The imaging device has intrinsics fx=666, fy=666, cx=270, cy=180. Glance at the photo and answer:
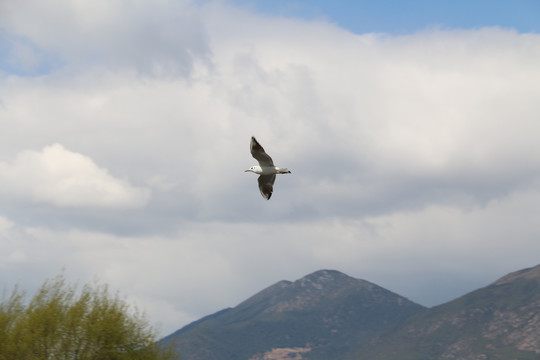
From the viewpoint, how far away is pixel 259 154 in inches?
1702

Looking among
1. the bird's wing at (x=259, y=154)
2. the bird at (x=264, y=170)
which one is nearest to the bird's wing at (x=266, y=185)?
the bird at (x=264, y=170)

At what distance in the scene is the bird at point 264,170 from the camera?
1687 inches

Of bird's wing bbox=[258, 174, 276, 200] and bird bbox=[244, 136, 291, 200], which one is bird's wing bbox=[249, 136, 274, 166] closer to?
bird bbox=[244, 136, 291, 200]

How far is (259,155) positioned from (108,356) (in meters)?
19.0

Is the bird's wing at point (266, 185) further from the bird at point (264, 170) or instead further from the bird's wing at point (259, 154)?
the bird's wing at point (259, 154)

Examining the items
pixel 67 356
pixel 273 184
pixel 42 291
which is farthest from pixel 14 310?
pixel 273 184

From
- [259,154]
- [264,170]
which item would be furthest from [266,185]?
[259,154]

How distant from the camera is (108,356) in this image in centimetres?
4862

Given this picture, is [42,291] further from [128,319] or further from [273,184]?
[273,184]

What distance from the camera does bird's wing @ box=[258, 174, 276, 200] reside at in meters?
46.2

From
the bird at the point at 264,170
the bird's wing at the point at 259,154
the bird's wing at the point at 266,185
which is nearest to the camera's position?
the bird's wing at the point at 259,154

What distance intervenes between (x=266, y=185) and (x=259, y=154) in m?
3.99

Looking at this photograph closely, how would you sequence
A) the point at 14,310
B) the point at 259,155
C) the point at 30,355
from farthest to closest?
1. the point at 14,310
2. the point at 30,355
3. the point at 259,155

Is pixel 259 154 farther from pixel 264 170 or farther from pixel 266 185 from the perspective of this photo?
pixel 266 185
